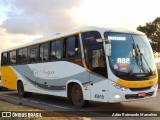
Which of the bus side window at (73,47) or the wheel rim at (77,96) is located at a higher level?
the bus side window at (73,47)

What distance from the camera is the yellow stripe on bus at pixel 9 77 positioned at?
22.4 m

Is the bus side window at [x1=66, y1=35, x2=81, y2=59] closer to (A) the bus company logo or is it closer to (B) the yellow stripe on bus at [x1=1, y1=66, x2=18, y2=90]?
(A) the bus company logo

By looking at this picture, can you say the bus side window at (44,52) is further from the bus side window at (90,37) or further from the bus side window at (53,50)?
the bus side window at (90,37)

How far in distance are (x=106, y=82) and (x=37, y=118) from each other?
335cm

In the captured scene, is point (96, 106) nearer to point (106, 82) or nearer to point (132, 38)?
point (106, 82)

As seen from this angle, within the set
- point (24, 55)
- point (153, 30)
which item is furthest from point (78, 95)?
point (153, 30)

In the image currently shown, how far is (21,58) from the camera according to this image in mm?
21031

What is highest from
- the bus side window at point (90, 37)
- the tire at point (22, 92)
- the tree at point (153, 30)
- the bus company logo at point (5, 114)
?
the tree at point (153, 30)

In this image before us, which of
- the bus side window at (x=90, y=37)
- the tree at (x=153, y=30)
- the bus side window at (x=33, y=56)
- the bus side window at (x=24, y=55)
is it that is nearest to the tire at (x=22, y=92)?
the bus side window at (x=24, y=55)

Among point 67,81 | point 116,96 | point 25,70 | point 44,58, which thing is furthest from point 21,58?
point 116,96

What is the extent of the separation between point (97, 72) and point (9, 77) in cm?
1183

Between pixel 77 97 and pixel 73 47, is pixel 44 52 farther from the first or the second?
pixel 77 97

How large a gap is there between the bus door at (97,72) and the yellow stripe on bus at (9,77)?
984 centimetres

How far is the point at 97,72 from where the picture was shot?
1297 centimetres
